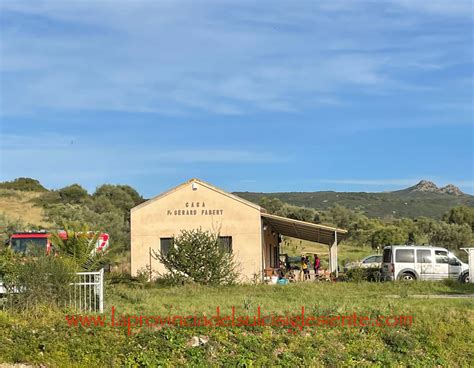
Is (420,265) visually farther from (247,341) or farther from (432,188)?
(432,188)

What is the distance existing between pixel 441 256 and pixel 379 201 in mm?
95917

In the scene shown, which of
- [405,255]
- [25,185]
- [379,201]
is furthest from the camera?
[379,201]

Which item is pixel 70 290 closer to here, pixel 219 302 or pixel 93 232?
pixel 93 232

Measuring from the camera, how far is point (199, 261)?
24.4 m

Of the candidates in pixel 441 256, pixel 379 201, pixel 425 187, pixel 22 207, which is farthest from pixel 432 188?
pixel 441 256

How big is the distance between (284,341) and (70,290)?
204 inches

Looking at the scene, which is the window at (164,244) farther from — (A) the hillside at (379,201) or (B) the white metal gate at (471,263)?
(A) the hillside at (379,201)

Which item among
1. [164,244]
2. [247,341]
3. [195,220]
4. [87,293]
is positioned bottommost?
[247,341]

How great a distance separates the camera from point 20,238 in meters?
29.9

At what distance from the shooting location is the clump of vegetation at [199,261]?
2423 cm

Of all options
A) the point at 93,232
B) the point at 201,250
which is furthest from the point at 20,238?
the point at 93,232

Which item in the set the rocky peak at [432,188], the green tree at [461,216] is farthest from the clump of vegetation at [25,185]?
the rocky peak at [432,188]

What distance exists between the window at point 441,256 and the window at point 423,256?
0.44 m

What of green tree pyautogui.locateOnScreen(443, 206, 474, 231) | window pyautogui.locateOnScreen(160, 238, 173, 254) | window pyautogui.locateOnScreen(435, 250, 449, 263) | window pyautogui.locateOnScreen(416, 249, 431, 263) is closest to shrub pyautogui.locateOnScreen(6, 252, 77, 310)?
window pyautogui.locateOnScreen(160, 238, 173, 254)
